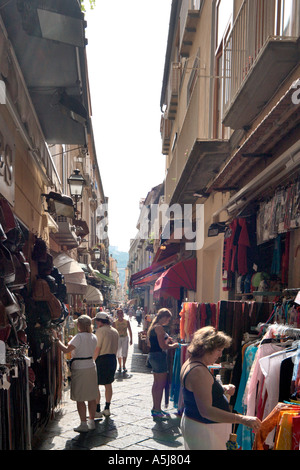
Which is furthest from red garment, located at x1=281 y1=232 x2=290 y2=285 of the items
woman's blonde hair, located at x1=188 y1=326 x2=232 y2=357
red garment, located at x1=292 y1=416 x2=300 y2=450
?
red garment, located at x1=292 y1=416 x2=300 y2=450

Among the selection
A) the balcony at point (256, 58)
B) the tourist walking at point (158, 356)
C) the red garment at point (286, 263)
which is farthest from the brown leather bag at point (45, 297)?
the balcony at point (256, 58)

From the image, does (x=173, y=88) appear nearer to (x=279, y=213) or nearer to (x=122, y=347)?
(x=122, y=347)

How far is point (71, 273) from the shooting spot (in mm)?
8766

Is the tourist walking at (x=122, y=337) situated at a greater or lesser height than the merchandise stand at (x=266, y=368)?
lesser

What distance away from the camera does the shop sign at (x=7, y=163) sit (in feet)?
14.4

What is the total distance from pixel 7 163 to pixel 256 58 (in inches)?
105

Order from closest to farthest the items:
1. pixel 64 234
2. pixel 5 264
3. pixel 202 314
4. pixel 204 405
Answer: pixel 204 405 < pixel 5 264 < pixel 202 314 < pixel 64 234

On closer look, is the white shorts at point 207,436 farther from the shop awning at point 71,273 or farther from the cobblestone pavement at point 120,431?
the shop awning at point 71,273

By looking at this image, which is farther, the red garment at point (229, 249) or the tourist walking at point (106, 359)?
the tourist walking at point (106, 359)

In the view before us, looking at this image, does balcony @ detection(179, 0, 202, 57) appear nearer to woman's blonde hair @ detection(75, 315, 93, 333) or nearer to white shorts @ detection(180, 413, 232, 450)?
woman's blonde hair @ detection(75, 315, 93, 333)

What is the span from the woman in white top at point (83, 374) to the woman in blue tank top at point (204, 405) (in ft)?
9.20

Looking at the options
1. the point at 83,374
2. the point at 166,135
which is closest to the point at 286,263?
the point at 83,374

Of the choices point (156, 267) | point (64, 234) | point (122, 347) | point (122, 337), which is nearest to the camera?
point (64, 234)
